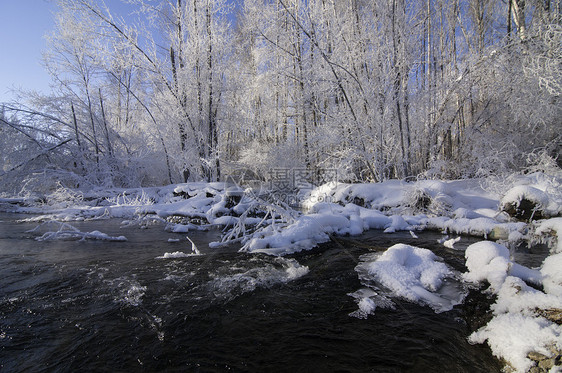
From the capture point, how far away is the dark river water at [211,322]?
2.02m

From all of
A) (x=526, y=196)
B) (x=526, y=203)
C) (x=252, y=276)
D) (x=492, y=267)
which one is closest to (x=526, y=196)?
(x=526, y=196)

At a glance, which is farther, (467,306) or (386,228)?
(386,228)

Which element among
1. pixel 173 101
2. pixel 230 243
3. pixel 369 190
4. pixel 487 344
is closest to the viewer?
pixel 487 344

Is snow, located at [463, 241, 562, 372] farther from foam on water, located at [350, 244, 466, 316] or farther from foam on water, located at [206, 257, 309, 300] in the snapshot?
foam on water, located at [206, 257, 309, 300]

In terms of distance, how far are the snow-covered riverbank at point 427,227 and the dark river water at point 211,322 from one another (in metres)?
0.29

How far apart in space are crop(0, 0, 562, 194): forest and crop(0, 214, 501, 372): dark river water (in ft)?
21.2

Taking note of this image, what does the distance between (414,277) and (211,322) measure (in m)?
2.61

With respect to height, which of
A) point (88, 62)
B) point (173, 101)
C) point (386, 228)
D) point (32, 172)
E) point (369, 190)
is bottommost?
point (386, 228)

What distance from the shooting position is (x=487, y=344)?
215 centimetres

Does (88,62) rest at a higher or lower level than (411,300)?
higher

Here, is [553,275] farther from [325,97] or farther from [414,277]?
[325,97]

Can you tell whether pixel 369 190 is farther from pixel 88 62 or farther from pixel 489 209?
A: pixel 88 62

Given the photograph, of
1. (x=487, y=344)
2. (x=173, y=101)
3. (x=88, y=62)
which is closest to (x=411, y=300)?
(x=487, y=344)

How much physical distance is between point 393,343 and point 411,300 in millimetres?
884
